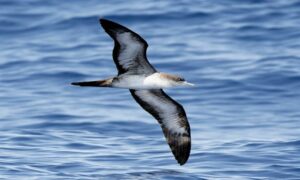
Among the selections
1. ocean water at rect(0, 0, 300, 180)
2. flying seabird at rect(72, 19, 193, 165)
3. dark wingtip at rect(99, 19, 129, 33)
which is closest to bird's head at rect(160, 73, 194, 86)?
flying seabird at rect(72, 19, 193, 165)

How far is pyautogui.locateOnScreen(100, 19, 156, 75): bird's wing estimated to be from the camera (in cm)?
1071

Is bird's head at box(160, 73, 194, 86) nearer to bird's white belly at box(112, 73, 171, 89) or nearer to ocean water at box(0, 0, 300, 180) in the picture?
bird's white belly at box(112, 73, 171, 89)

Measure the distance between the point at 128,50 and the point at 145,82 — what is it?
53 centimetres

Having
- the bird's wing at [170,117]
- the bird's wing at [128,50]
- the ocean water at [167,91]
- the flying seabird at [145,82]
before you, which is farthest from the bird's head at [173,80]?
the ocean water at [167,91]

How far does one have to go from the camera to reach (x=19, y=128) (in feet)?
49.4

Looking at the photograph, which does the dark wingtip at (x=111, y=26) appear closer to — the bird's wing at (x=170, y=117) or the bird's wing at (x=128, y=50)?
the bird's wing at (x=128, y=50)

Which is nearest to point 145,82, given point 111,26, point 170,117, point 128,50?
point 128,50

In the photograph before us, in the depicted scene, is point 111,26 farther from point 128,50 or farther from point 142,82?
point 142,82

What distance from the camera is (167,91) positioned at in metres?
17.0

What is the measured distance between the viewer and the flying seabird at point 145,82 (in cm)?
1104

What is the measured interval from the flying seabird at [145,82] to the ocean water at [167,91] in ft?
1.81

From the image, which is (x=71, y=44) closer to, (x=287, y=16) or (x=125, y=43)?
(x=287, y=16)

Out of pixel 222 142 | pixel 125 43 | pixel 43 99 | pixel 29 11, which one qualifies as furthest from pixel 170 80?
pixel 29 11

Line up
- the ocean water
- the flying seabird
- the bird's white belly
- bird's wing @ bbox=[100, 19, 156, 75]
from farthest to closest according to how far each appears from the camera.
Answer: the ocean water
the bird's white belly
the flying seabird
bird's wing @ bbox=[100, 19, 156, 75]
